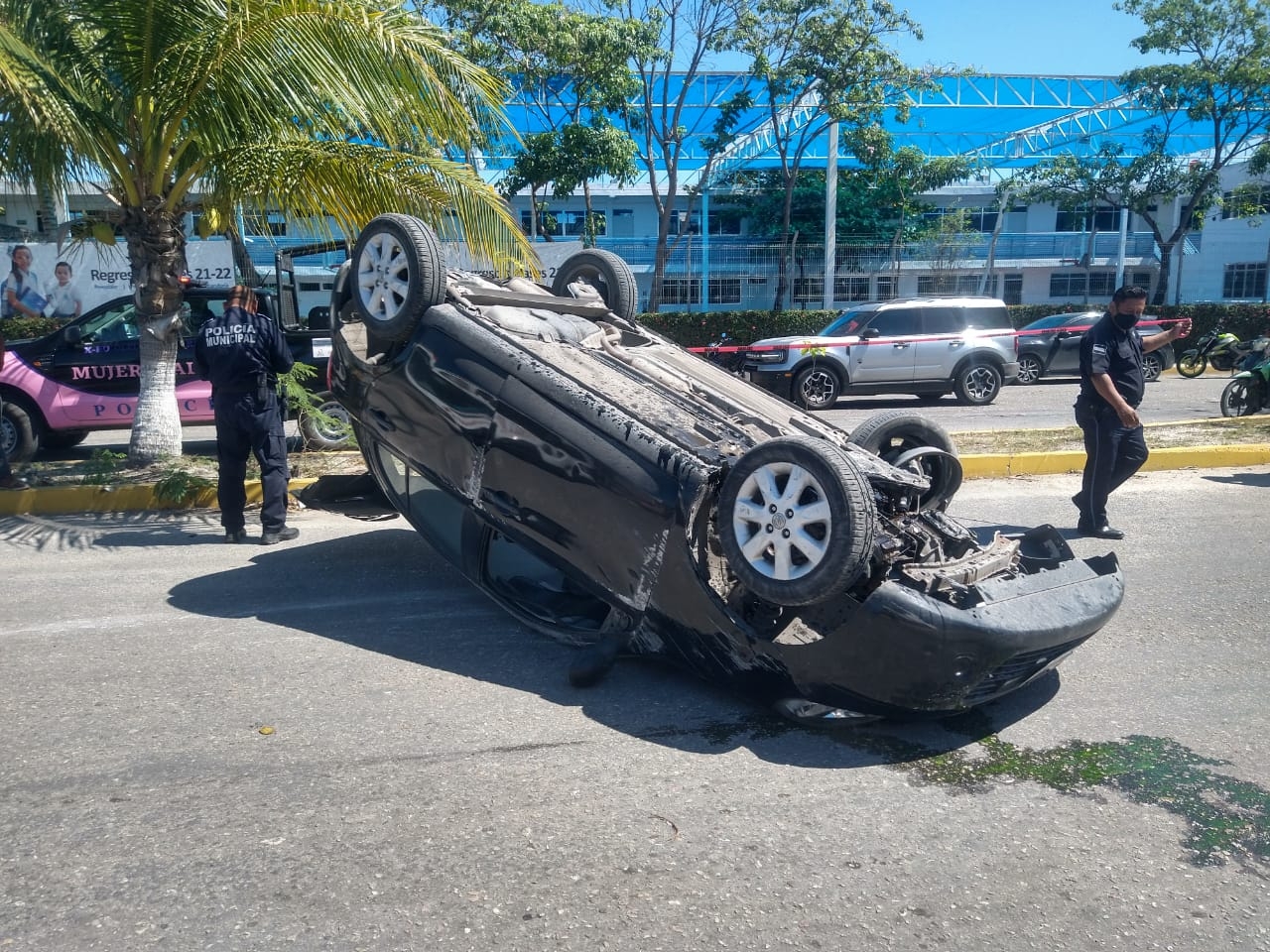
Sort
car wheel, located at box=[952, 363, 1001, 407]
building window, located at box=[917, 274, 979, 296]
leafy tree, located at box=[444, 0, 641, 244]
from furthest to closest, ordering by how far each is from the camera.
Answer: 1. building window, located at box=[917, 274, 979, 296]
2. leafy tree, located at box=[444, 0, 641, 244]
3. car wheel, located at box=[952, 363, 1001, 407]

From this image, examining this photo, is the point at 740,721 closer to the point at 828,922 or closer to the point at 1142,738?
the point at 828,922

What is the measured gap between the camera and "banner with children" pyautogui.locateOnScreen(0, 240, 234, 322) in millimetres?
19859

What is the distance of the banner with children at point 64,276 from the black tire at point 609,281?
51.2 feet

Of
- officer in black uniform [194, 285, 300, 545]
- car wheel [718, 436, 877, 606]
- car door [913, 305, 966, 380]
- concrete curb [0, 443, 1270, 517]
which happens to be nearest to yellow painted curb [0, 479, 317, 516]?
concrete curb [0, 443, 1270, 517]

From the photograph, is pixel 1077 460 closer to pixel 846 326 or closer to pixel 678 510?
pixel 678 510

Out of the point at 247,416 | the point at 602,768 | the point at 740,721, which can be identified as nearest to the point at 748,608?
the point at 740,721

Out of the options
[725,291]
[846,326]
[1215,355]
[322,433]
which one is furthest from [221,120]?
[725,291]

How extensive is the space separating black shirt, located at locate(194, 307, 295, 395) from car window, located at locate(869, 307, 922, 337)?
35.4 ft

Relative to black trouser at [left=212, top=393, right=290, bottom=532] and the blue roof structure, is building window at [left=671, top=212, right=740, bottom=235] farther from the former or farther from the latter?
black trouser at [left=212, top=393, right=290, bottom=532]

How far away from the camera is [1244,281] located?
35156 mm

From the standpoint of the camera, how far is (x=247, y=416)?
255 inches

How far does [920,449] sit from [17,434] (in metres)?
8.67

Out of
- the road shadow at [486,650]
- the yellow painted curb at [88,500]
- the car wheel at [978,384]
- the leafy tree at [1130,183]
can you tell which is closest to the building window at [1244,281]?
the leafy tree at [1130,183]

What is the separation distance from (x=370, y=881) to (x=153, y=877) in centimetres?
61
